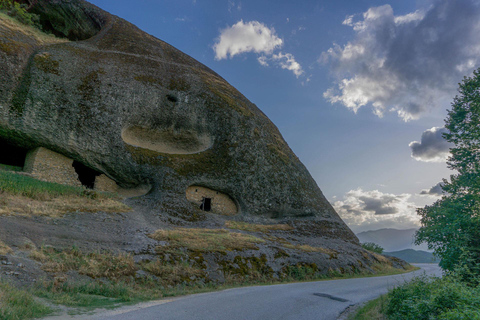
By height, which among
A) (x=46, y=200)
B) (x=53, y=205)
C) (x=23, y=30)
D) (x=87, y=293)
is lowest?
(x=87, y=293)

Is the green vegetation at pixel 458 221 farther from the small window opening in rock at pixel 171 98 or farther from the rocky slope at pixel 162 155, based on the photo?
the small window opening in rock at pixel 171 98

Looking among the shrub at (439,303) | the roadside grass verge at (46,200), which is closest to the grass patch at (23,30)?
the roadside grass verge at (46,200)

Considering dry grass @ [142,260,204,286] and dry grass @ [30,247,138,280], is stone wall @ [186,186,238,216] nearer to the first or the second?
dry grass @ [142,260,204,286]

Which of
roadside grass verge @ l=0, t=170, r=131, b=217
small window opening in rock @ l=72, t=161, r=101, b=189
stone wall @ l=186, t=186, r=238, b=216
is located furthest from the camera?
stone wall @ l=186, t=186, r=238, b=216

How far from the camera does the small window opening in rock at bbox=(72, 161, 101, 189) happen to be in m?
23.2

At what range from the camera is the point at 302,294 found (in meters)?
10.3

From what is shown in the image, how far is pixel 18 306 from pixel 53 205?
9994 millimetres

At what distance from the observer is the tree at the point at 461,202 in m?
11.3

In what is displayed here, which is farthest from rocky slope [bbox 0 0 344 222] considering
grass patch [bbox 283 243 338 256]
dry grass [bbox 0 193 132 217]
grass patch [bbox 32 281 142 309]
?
grass patch [bbox 32 281 142 309]

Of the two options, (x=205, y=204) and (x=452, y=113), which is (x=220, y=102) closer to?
(x=205, y=204)

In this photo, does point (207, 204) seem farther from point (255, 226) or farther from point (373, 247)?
point (373, 247)

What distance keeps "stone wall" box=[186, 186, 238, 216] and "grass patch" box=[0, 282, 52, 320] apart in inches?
669

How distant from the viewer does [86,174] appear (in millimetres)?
24375

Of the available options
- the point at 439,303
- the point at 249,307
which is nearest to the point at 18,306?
the point at 249,307
